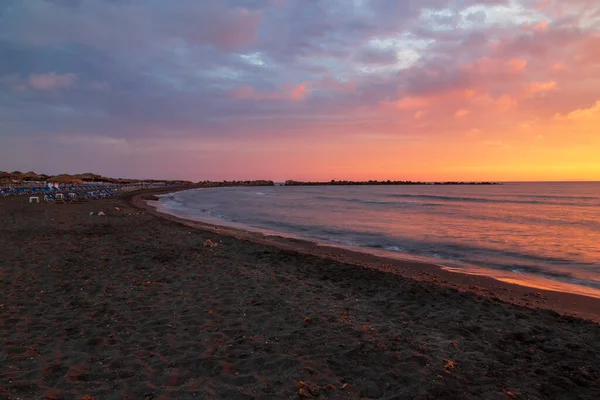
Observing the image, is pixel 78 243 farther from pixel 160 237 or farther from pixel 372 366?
pixel 372 366

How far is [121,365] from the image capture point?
4133mm

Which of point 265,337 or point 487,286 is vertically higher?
point 265,337

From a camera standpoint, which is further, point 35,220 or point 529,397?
point 35,220

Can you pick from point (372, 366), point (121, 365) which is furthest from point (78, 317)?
point (372, 366)

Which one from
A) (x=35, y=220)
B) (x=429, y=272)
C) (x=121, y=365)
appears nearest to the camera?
(x=121, y=365)

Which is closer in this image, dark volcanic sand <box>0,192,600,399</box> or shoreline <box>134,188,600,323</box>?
dark volcanic sand <box>0,192,600,399</box>

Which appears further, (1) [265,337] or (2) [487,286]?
(2) [487,286]

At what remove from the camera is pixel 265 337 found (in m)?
5.09

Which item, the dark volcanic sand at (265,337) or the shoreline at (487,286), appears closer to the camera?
the dark volcanic sand at (265,337)

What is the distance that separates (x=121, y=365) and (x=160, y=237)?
10510 mm

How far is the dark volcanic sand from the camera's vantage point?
3.84 metres

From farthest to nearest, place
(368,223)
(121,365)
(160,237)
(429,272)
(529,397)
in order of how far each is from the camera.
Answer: (368,223)
(160,237)
(429,272)
(121,365)
(529,397)

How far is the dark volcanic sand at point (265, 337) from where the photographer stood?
3840mm

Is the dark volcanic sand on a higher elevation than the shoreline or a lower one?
higher
